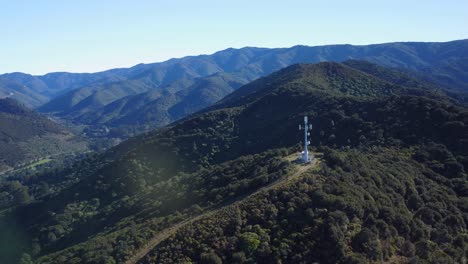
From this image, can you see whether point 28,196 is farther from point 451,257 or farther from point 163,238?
point 451,257

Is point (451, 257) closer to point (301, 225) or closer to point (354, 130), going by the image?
point (301, 225)

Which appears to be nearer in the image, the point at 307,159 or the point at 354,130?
the point at 307,159

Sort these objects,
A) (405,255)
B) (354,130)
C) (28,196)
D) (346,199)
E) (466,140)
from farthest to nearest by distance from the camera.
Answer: (28,196), (354,130), (466,140), (346,199), (405,255)

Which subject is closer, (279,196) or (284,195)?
(284,195)

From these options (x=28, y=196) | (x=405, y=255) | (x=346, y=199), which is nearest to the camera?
(x=405, y=255)

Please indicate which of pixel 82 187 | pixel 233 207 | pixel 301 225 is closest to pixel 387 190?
pixel 301 225

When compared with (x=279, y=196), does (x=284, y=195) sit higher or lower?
higher

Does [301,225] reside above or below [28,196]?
above

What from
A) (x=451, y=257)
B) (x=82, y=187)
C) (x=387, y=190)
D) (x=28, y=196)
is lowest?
(x=28, y=196)
